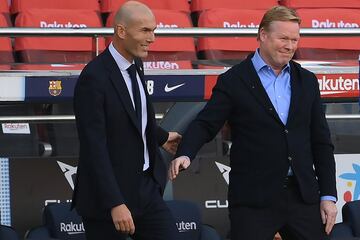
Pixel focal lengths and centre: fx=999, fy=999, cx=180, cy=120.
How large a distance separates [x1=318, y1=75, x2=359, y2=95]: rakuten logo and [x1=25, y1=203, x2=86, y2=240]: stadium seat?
1769 millimetres

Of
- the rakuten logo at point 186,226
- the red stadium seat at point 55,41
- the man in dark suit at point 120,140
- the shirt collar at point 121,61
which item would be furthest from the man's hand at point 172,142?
the red stadium seat at point 55,41

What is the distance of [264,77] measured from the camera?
466 cm

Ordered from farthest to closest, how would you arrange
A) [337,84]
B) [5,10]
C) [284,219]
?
[5,10] → [337,84] → [284,219]

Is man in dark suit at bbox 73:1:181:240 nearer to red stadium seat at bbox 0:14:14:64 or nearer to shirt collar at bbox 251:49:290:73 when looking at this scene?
shirt collar at bbox 251:49:290:73

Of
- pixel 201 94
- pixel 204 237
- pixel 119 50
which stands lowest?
pixel 204 237

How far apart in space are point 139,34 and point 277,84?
0.70 metres

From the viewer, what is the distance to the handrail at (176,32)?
5.94 meters

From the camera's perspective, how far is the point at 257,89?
181 inches

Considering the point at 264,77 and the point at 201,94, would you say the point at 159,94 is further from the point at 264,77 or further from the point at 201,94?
the point at 264,77

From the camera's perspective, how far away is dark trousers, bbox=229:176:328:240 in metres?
4.52

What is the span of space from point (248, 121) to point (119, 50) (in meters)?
0.67

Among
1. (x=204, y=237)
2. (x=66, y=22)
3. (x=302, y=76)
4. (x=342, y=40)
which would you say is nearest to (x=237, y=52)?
(x=342, y=40)

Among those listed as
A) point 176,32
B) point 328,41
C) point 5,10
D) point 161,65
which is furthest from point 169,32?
point 328,41

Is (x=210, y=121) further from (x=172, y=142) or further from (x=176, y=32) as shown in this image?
(x=176, y=32)
